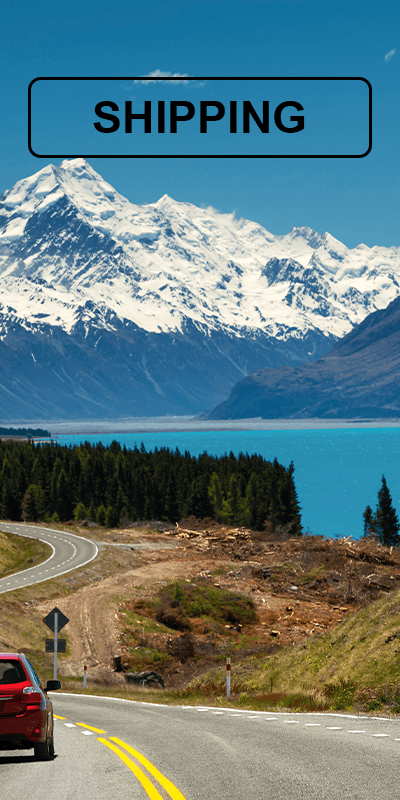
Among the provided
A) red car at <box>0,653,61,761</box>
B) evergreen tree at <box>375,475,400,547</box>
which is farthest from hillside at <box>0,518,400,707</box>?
evergreen tree at <box>375,475,400,547</box>

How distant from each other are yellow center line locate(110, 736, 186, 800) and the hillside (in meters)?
7.20

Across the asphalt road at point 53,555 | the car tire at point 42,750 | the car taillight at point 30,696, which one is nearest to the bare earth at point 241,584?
the asphalt road at point 53,555

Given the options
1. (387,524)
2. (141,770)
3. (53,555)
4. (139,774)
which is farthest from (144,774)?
(387,524)

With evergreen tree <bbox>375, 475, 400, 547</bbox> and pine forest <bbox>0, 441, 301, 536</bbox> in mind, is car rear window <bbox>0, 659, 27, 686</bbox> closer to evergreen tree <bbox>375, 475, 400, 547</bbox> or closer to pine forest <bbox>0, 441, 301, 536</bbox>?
pine forest <bbox>0, 441, 301, 536</bbox>

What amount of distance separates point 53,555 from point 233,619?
101ft

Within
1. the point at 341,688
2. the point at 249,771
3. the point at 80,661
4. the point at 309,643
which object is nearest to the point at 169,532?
the point at 80,661

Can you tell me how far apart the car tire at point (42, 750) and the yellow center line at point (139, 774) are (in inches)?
48.0

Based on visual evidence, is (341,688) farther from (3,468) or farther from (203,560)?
(3,468)

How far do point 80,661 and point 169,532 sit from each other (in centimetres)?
5451

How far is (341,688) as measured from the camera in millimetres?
20312

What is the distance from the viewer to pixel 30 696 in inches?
489

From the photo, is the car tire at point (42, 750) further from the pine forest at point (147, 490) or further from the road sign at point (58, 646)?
the pine forest at point (147, 490)

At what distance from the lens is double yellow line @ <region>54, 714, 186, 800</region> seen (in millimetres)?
10250

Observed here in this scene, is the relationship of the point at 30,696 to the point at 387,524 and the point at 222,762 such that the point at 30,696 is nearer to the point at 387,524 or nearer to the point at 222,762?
the point at 222,762
